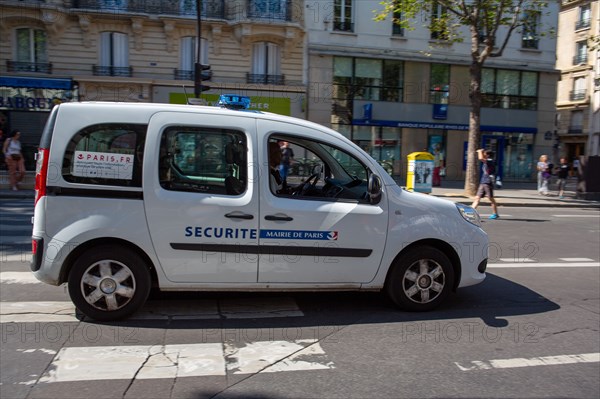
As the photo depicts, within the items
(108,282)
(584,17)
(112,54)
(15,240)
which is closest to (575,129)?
(584,17)

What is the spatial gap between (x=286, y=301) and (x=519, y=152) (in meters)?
25.5

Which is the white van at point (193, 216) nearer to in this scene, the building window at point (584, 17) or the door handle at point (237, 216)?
the door handle at point (237, 216)

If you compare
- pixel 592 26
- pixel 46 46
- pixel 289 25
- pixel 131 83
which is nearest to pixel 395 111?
pixel 289 25

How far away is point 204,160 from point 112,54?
20.1 metres

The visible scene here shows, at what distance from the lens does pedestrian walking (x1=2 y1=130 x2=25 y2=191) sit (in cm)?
1448

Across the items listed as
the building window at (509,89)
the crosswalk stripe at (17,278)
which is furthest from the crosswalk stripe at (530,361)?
the building window at (509,89)

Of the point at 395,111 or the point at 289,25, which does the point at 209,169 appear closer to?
the point at 289,25

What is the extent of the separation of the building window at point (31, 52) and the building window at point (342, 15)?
1335 cm

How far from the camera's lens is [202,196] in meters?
4.29

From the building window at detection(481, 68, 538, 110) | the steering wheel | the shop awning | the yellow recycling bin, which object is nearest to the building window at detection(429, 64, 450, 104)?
the building window at detection(481, 68, 538, 110)

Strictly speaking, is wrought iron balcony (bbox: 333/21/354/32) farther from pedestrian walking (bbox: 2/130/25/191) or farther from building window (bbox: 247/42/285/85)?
pedestrian walking (bbox: 2/130/25/191)

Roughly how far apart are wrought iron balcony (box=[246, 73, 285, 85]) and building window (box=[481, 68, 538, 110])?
A: 36.8ft

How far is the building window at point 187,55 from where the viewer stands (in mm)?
22275

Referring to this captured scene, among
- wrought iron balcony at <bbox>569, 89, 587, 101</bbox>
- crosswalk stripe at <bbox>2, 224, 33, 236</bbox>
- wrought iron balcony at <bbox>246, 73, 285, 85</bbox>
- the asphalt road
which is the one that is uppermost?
wrought iron balcony at <bbox>569, 89, 587, 101</bbox>
